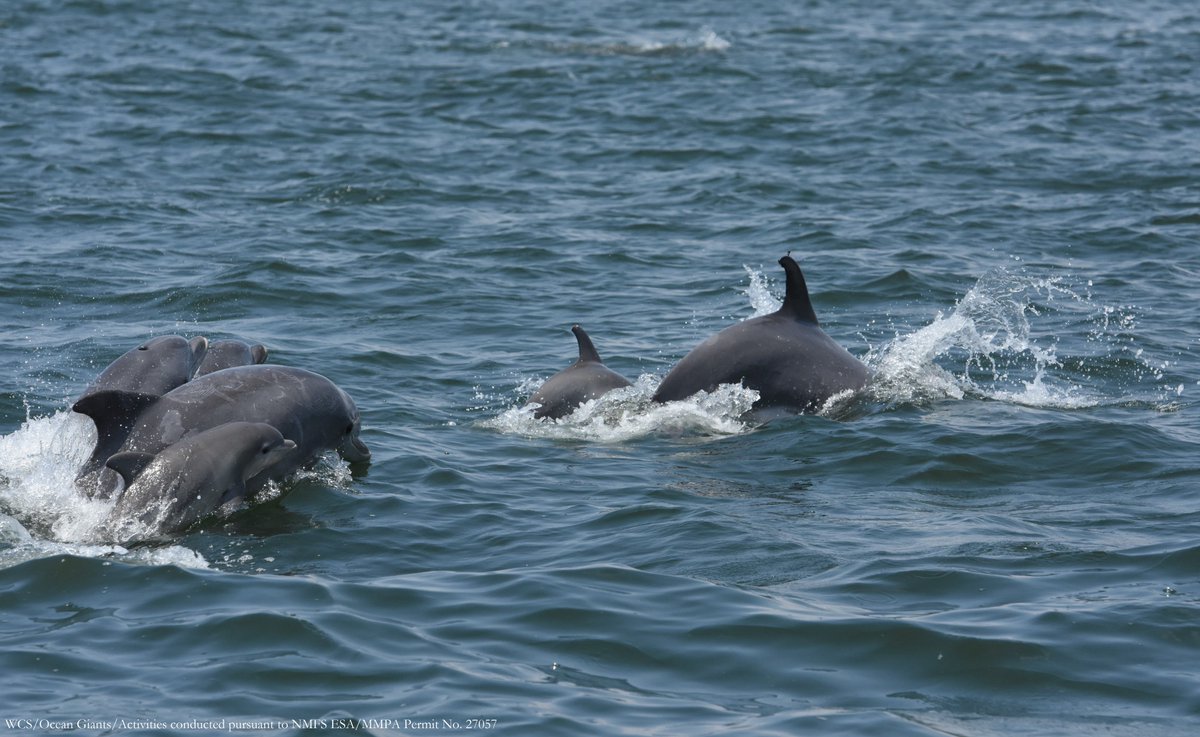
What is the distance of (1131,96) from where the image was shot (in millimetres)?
28531

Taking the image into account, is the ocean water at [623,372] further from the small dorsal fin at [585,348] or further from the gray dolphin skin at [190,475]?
the small dorsal fin at [585,348]

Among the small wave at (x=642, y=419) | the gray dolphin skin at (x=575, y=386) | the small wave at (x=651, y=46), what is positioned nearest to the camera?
the small wave at (x=642, y=419)

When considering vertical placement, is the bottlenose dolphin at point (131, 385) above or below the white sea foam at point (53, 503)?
above

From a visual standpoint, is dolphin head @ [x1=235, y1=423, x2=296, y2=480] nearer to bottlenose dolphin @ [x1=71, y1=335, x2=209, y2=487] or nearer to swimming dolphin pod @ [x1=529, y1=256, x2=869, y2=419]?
bottlenose dolphin @ [x1=71, y1=335, x2=209, y2=487]

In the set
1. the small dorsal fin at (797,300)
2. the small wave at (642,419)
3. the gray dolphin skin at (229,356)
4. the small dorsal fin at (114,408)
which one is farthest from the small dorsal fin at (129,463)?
the small dorsal fin at (797,300)

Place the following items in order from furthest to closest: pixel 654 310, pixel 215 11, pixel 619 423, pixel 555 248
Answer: pixel 215 11, pixel 555 248, pixel 654 310, pixel 619 423

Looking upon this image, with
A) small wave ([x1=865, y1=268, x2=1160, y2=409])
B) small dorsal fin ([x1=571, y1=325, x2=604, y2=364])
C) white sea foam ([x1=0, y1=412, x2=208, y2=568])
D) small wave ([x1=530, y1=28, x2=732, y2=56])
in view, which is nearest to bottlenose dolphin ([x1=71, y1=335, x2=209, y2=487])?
white sea foam ([x1=0, y1=412, x2=208, y2=568])

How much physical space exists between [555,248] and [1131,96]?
1324cm

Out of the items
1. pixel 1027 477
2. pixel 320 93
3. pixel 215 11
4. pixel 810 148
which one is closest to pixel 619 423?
pixel 1027 477

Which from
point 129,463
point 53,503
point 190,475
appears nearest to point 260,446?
point 190,475

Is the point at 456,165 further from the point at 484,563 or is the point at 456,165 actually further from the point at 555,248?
the point at 484,563

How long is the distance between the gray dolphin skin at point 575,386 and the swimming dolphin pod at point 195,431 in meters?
1.95

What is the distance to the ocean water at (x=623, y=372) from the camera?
27.1 ft

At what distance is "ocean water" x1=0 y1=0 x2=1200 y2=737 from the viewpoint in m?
8.27
